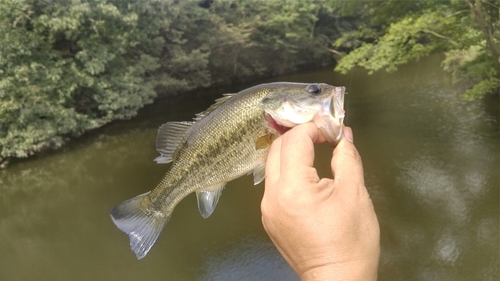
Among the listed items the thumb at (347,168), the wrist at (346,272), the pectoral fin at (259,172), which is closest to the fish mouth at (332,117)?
the thumb at (347,168)

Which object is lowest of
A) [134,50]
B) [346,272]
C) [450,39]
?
[134,50]

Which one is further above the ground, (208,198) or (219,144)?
(219,144)

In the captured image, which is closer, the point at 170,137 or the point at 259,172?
the point at 259,172

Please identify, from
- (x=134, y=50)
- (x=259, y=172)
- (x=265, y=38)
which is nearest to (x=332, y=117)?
(x=259, y=172)

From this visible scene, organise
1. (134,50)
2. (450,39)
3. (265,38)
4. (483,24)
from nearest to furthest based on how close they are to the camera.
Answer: (483,24) < (450,39) < (134,50) < (265,38)

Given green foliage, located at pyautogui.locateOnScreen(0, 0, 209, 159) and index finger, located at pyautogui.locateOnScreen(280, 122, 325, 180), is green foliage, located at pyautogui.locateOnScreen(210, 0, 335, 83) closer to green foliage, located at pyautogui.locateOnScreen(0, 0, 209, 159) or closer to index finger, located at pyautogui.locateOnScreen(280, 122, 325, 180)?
green foliage, located at pyautogui.locateOnScreen(0, 0, 209, 159)

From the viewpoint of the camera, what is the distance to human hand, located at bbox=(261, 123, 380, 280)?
1.49 meters

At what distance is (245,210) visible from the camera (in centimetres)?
925

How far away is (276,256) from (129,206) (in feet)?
18.2

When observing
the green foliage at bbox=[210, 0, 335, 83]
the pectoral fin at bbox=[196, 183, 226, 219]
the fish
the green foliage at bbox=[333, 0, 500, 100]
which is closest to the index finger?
the fish

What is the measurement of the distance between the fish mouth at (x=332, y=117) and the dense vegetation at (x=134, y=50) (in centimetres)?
923

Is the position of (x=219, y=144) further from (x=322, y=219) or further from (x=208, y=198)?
(x=322, y=219)

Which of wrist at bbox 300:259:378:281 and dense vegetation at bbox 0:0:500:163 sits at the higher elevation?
wrist at bbox 300:259:378:281

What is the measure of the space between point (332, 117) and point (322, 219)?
705mm
